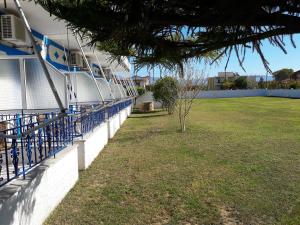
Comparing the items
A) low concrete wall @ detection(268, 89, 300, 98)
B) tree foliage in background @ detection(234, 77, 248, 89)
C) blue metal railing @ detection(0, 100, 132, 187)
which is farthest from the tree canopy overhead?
tree foliage in background @ detection(234, 77, 248, 89)

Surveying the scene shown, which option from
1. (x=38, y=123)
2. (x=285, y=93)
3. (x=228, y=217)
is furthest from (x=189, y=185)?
(x=285, y=93)

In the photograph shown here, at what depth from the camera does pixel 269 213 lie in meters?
4.94

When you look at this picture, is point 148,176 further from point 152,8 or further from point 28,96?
point 152,8

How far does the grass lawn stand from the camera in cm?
491

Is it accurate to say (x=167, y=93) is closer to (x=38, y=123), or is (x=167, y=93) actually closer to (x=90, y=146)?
(x=90, y=146)

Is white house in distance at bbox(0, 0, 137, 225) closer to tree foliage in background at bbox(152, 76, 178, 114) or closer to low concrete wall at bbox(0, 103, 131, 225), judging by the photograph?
low concrete wall at bbox(0, 103, 131, 225)

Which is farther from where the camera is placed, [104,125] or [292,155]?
[104,125]

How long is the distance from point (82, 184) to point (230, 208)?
9.14 ft

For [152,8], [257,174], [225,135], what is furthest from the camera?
[225,135]

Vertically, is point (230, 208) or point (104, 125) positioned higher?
point (104, 125)

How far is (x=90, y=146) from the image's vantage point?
8.02m

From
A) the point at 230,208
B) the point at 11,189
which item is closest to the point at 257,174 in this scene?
the point at 230,208

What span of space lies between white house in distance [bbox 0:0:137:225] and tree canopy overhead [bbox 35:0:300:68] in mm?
638

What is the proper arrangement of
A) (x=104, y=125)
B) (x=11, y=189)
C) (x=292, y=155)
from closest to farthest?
(x=11, y=189)
(x=292, y=155)
(x=104, y=125)
